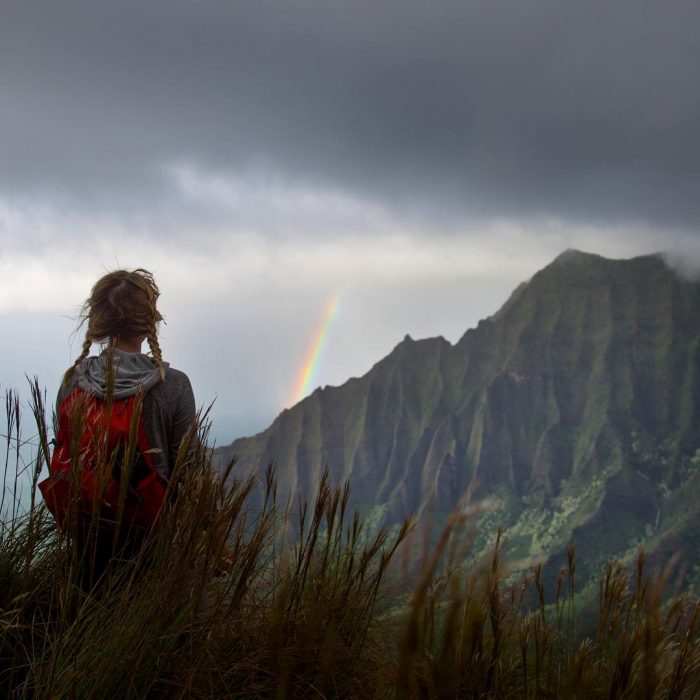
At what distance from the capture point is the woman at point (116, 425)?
2.44 meters

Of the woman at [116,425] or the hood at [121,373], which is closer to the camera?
the woman at [116,425]

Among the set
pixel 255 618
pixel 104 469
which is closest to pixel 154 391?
pixel 104 469

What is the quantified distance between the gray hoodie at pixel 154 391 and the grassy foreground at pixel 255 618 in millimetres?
349

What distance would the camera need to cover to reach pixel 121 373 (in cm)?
323

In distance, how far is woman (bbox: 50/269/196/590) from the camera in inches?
96.0

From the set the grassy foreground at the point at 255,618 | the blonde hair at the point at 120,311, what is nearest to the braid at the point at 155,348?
the blonde hair at the point at 120,311

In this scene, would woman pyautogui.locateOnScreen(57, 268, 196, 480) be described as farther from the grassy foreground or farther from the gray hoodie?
the grassy foreground

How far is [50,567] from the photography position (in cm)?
290

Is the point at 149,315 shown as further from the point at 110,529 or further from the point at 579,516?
the point at 579,516

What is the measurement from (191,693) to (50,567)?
2.83 feet

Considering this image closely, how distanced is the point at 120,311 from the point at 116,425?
72 centimetres

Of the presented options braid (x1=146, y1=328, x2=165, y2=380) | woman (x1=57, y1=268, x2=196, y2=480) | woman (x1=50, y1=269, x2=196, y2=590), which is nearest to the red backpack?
woman (x1=50, y1=269, x2=196, y2=590)

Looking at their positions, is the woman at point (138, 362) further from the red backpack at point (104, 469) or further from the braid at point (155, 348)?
the red backpack at point (104, 469)

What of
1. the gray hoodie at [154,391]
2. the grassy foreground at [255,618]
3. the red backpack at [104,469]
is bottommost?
the grassy foreground at [255,618]
